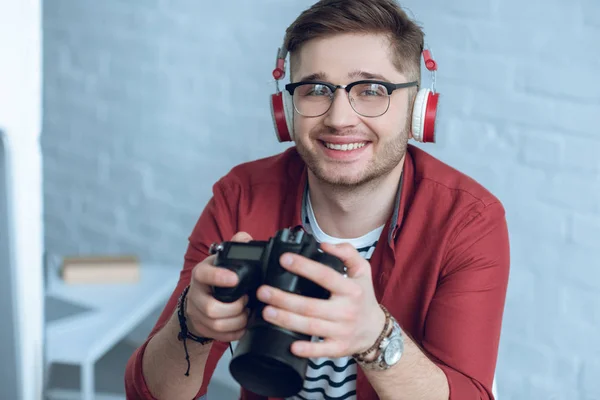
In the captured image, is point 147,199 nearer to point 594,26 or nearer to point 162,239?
point 162,239

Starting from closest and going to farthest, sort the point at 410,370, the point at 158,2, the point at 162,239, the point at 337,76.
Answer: the point at 410,370, the point at 337,76, the point at 158,2, the point at 162,239

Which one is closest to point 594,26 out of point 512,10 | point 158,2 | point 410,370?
point 512,10

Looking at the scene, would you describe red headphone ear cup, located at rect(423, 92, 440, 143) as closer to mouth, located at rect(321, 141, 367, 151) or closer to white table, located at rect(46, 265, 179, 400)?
mouth, located at rect(321, 141, 367, 151)

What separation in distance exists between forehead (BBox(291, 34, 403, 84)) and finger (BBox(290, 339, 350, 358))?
557 mm

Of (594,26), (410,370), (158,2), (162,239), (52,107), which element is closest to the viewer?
(410,370)

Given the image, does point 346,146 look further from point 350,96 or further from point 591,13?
point 591,13

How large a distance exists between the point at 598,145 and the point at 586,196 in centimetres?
12

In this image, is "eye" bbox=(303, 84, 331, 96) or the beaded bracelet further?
"eye" bbox=(303, 84, 331, 96)

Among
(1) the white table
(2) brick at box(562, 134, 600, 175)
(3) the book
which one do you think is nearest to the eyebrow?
(2) brick at box(562, 134, 600, 175)

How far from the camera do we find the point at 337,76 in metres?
1.30

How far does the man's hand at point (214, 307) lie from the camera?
906 millimetres

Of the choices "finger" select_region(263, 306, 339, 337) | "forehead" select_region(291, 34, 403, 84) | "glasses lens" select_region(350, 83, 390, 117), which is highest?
"forehead" select_region(291, 34, 403, 84)

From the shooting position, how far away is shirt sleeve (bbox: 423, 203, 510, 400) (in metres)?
1.20

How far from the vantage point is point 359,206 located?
55.4 inches
